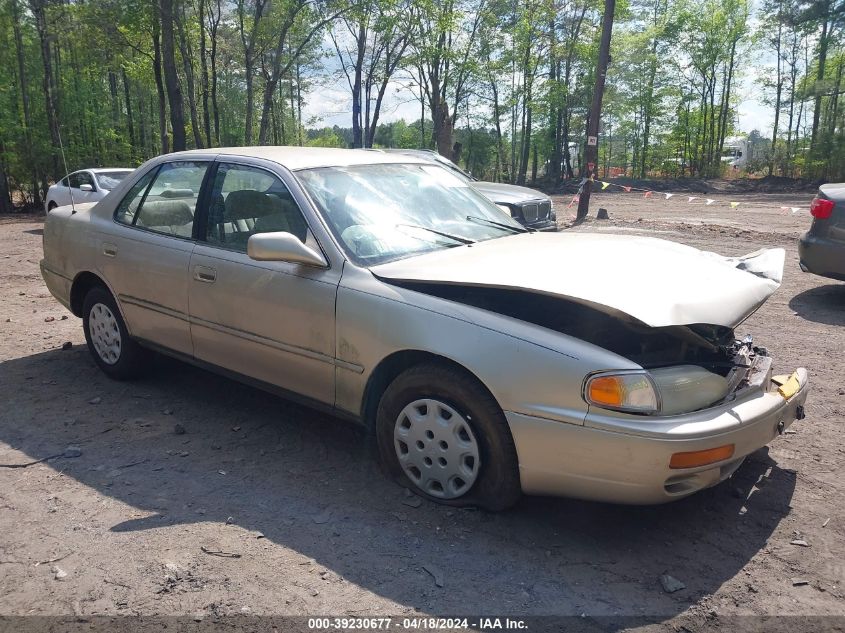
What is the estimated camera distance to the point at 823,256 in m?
7.11

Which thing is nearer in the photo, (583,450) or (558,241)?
(583,450)

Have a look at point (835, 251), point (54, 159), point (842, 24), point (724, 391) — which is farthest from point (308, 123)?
point (724, 391)

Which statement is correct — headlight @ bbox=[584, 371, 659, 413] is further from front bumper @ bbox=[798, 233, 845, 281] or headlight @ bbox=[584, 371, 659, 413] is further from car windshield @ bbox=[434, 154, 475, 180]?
front bumper @ bbox=[798, 233, 845, 281]

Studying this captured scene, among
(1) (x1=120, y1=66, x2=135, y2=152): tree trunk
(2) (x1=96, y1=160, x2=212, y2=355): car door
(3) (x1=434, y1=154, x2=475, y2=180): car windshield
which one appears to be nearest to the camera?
(2) (x1=96, y1=160, x2=212, y2=355): car door

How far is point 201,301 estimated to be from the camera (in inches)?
159

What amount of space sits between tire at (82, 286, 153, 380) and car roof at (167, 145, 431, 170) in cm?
121

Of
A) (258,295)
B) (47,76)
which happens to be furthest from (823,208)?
(47,76)

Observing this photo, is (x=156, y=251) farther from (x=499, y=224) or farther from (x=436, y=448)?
(x=436, y=448)

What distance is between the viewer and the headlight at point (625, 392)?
2.68 meters

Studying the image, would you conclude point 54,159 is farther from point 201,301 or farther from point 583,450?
point 583,450

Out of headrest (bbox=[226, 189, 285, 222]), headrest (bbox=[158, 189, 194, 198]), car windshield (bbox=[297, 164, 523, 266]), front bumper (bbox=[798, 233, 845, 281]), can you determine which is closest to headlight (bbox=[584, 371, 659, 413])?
car windshield (bbox=[297, 164, 523, 266])

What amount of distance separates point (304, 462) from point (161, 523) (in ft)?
2.84

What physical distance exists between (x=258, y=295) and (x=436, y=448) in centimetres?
136

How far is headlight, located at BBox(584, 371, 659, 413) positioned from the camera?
268cm
